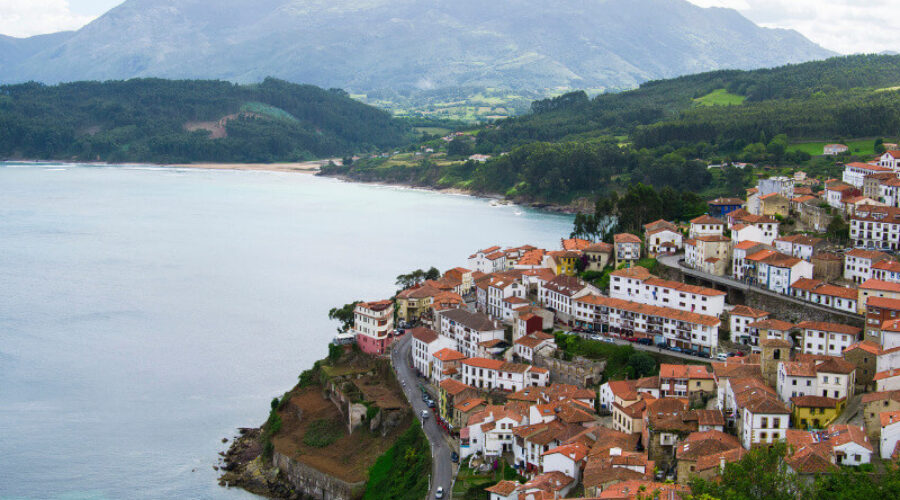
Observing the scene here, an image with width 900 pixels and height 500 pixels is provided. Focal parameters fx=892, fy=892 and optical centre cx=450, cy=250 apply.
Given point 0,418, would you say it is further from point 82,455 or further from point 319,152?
point 319,152

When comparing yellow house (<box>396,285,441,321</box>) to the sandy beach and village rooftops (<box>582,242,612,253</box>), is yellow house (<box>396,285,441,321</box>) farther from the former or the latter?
the sandy beach

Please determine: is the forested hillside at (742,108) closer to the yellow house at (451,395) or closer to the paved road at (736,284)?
the paved road at (736,284)

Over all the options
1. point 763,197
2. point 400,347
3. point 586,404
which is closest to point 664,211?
point 763,197

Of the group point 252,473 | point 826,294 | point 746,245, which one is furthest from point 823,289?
point 252,473

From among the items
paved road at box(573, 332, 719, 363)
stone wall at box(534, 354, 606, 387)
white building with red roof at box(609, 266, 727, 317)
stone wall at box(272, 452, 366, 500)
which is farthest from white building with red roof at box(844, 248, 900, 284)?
stone wall at box(272, 452, 366, 500)

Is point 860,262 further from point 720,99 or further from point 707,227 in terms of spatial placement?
point 720,99
